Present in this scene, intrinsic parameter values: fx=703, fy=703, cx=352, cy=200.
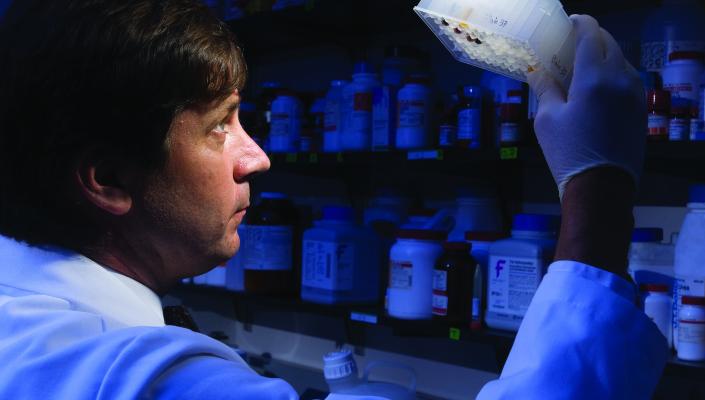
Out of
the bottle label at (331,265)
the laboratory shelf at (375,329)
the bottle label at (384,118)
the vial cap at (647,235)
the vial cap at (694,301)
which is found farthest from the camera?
the bottle label at (331,265)

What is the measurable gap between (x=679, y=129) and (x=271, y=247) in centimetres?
125

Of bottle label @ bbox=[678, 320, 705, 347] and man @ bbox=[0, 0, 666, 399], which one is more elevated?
man @ bbox=[0, 0, 666, 399]

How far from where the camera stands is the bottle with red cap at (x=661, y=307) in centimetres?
150

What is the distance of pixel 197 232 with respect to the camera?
0.82 meters

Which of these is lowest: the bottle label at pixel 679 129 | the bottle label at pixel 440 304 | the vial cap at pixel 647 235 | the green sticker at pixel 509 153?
the bottle label at pixel 440 304

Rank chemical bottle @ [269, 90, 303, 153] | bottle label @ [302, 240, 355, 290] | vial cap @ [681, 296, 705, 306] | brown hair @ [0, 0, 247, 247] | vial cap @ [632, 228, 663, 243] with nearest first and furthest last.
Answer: brown hair @ [0, 0, 247, 247]
vial cap @ [681, 296, 705, 306]
vial cap @ [632, 228, 663, 243]
bottle label @ [302, 240, 355, 290]
chemical bottle @ [269, 90, 303, 153]

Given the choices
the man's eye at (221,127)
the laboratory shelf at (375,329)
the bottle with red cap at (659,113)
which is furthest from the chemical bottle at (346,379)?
the man's eye at (221,127)

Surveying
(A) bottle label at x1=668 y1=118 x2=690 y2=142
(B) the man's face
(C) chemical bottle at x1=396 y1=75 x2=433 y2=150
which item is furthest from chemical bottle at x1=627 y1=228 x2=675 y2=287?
(B) the man's face

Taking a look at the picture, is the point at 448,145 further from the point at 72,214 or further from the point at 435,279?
the point at 72,214

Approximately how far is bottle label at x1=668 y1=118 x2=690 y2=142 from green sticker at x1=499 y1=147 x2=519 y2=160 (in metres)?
0.33

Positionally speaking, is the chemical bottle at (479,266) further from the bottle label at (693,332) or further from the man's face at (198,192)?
the man's face at (198,192)

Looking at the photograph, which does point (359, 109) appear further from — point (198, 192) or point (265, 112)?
point (198, 192)

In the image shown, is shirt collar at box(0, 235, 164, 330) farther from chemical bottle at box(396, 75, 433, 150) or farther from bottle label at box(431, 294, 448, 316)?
chemical bottle at box(396, 75, 433, 150)

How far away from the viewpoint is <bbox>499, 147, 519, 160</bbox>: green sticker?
162 cm
